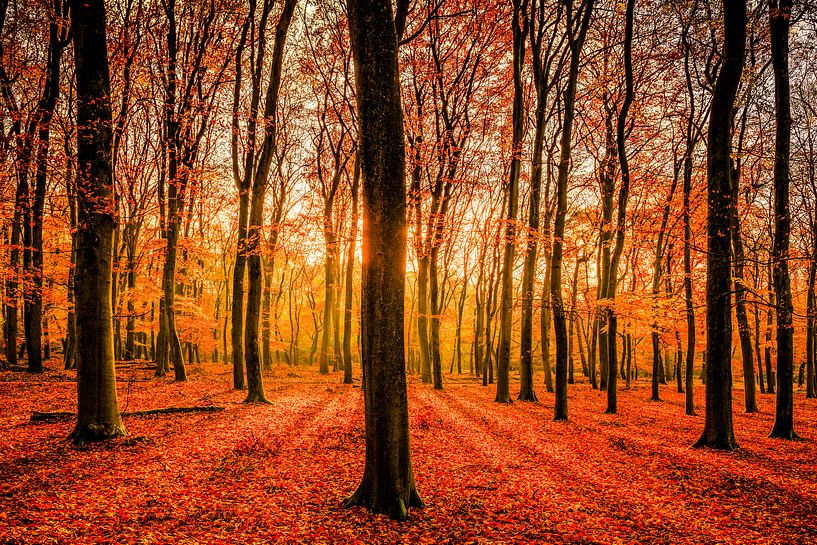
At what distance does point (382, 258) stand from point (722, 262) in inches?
328

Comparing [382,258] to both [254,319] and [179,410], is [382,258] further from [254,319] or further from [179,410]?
[254,319]

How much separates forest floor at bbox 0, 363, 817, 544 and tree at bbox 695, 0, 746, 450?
0.75m

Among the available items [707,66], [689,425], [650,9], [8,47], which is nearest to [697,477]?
[689,425]

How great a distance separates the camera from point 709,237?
9.27 meters

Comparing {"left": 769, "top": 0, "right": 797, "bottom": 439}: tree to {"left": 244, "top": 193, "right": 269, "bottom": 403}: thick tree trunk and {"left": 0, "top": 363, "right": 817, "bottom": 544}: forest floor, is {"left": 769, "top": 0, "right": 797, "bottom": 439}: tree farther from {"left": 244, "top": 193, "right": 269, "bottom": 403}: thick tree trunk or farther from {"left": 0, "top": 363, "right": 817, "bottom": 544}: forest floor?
{"left": 244, "top": 193, "right": 269, "bottom": 403}: thick tree trunk

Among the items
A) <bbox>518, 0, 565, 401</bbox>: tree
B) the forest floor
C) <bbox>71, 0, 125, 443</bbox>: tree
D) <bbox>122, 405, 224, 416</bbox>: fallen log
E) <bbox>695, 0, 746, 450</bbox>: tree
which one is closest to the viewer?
the forest floor

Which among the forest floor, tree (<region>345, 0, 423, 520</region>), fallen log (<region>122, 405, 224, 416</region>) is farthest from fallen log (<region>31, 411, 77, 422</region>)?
tree (<region>345, 0, 423, 520</region>)

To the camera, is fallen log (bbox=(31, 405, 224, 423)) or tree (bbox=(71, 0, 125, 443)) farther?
fallen log (bbox=(31, 405, 224, 423))

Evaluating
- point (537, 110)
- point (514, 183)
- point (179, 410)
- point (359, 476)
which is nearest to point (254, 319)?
point (179, 410)

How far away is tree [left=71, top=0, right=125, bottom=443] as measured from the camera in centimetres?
689

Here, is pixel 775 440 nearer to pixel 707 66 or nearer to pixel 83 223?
pixel 707 66

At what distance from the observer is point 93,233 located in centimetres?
696

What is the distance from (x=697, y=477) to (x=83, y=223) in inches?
447

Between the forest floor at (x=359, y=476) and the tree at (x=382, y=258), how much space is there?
27.3 inches
